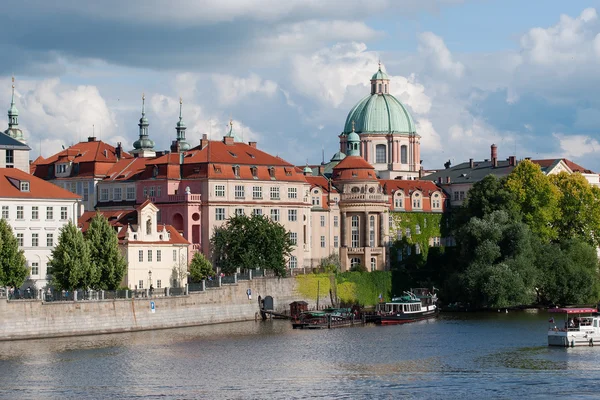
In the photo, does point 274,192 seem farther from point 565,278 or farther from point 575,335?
point 575,335

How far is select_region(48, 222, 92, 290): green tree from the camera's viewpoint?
11081 centimetres

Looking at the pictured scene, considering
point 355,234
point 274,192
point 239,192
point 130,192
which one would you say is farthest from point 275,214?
point 130,192

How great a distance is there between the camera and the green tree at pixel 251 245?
132m

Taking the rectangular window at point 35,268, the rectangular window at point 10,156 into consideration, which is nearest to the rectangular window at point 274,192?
the rectangular window at point 10,156

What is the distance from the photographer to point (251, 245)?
433ft

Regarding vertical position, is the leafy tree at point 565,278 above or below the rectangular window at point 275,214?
below

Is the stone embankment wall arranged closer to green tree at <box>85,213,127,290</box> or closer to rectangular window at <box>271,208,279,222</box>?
green tree at <box>85,213,127,290</box>

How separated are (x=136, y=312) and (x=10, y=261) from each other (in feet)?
33.9

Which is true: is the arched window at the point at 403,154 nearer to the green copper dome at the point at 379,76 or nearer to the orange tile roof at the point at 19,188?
the green copper dome at the point at 379,76

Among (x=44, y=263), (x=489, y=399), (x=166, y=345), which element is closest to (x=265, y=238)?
(x=44, y=263)

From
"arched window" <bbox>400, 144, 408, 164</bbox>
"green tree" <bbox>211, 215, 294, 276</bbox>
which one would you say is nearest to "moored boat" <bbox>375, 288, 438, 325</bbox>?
"green tree" <bbox>211, 215, 294, 276</bbox>

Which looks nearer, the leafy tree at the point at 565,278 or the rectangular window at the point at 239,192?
the leafy tree at the point at 565,278

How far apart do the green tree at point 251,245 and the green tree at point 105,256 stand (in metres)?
18.4

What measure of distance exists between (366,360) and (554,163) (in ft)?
261
